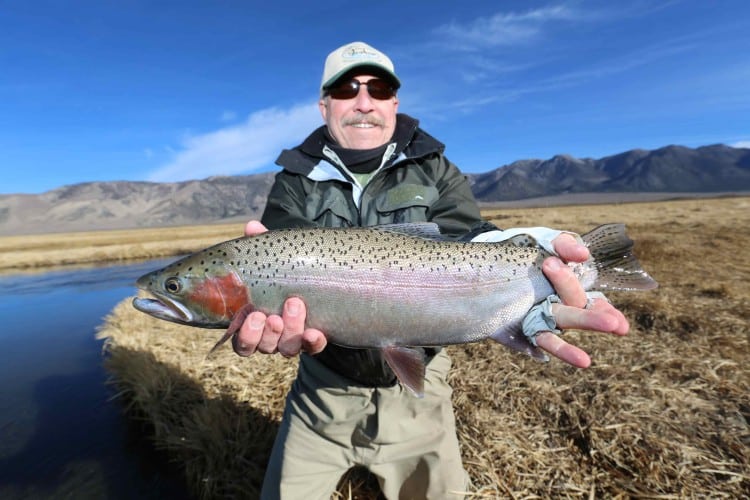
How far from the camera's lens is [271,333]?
2477mm

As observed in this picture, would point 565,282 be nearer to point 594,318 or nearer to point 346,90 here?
point 594,318

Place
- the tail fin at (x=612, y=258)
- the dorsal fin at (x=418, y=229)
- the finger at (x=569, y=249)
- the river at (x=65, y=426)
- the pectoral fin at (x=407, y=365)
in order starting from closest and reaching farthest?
the finger at (x=569, y=249) < the pectoral fin at (x=407, y=365) < the tail fin at (x=612, y=258) < the dorsal fin at (x=418, y=229) < the river at (x=65, y=426)

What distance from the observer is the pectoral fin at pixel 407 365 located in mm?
2432

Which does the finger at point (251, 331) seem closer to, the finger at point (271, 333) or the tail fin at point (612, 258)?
the finger at point (271, 333)

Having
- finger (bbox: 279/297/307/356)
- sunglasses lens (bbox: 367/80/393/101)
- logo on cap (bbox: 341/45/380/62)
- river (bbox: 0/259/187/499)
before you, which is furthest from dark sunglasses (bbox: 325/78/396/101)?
river (bbox: 0/259/187/499)

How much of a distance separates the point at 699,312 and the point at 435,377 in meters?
4.68

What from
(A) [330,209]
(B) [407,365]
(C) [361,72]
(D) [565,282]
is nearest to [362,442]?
(B) [407,365]

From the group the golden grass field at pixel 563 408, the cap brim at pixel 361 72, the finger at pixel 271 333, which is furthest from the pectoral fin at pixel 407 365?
the cap brim at pixel 361 72

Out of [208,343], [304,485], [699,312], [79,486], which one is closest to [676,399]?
[699,312]

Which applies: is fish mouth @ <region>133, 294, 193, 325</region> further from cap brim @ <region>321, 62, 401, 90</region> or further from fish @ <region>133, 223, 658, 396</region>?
cap brim @ <region>321, 62, 401, 90</region>

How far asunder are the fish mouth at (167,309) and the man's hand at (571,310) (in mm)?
2126

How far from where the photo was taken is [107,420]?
639 centimetres

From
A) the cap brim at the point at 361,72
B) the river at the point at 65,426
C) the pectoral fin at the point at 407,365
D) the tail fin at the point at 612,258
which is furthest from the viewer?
the river at the point at 65,426

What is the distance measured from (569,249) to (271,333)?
1773mm
